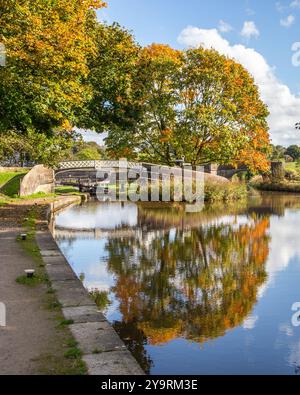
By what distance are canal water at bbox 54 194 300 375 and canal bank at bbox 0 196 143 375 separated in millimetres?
682

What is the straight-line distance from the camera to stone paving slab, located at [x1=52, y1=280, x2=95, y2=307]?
8.83m

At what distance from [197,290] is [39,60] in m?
11.8

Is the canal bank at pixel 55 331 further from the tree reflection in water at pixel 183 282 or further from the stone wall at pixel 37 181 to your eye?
the stone wall at pixel 37 181

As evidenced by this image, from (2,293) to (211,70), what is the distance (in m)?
33.3

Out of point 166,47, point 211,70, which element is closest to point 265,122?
point 211,70

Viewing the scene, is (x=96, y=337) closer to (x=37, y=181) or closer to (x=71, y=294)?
(x=71, y=294)

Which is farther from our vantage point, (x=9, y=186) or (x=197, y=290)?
(x=9, y=186)

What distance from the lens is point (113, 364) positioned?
6.00 meters

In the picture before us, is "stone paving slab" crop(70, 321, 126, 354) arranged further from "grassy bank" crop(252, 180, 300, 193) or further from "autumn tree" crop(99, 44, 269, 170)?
"grassy bank" crop(252, 180, 300, 193)

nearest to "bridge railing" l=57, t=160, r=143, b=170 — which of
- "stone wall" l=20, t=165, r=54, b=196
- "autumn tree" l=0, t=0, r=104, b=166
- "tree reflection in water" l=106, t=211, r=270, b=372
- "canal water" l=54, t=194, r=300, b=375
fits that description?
"stone wall" l=20, t=165, r=54, b=196

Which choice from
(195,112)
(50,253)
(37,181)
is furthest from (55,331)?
(37,181)

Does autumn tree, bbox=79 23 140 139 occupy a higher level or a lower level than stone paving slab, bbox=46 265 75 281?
higher

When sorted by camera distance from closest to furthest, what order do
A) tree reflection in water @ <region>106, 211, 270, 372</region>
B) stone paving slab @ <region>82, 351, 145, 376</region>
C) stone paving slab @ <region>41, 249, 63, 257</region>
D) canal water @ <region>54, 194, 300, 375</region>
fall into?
1. stone paving slab @ <region>82, 351, 145, 376</region>
2. canal water @ <region>54, 194, 300, 375</region>
3. tree reflection in water @ <region>106, 211, 270, 372</region>
4. stone paving slab @ <region>41, 249, 63, 257</region>
